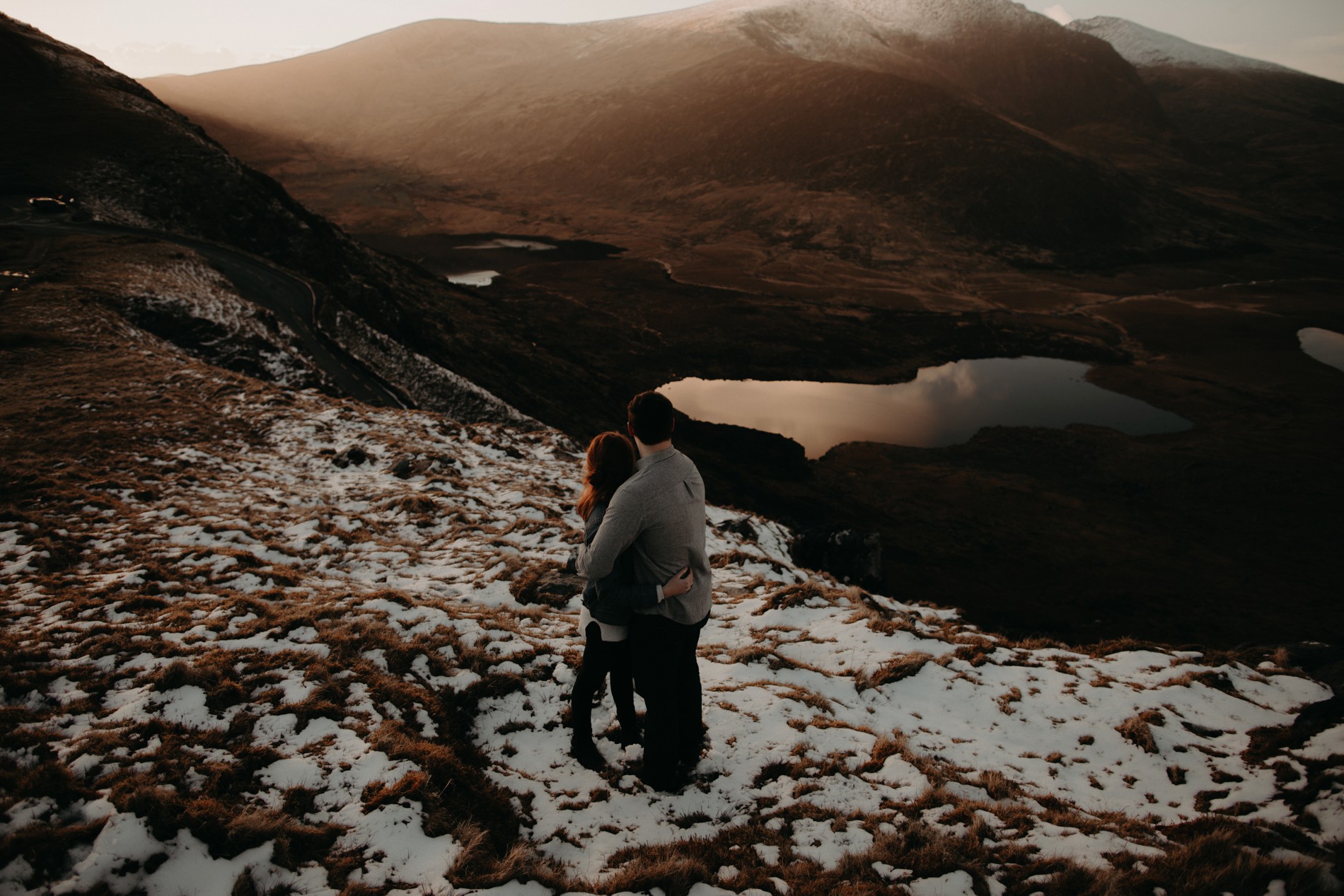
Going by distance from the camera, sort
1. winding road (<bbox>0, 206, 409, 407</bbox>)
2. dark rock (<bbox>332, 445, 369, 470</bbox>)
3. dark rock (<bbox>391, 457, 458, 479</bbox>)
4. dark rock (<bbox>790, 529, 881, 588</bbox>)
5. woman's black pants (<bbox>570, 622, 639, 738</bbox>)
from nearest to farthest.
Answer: woman's black pants (<bbox>570, 622, 639, 738</bbox>), dark rock (<bbox>391, 457, 458, 479</bbox>), dark rock (<bbox>332, 445, 369, 470</bbox>), dark rock (<bbox>790, 529, 881, 588</bbox>), winding road (<bbox>0, 206, 409, 407</bbox>)

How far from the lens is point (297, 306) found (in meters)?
33.7

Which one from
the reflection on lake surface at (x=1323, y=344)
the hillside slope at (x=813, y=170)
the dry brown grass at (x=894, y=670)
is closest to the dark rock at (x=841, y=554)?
the dry brown grass at (x=894, y=670)

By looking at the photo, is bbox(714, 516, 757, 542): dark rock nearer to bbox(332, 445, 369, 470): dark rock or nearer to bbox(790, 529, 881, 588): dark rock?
bbox(790, 529, 881, 588): dark rock

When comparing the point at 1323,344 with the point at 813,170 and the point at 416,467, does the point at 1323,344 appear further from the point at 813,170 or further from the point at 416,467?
the point at 416,467

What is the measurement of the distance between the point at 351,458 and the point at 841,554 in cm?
1428

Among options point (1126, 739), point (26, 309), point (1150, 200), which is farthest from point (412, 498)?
point (1150, 200)

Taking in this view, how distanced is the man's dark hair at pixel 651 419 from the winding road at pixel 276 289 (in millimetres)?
25419

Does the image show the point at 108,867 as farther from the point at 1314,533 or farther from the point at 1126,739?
the point at 1314,533

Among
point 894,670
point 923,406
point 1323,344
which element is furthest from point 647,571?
point 1323,344

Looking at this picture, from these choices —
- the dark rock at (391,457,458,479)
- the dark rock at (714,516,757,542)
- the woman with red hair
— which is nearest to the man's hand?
the woman with red hair

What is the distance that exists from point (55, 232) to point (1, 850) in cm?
4294

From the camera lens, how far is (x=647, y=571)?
4461 millimetres

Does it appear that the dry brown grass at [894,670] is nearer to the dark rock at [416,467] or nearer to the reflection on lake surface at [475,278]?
the dark rock at [416,467]

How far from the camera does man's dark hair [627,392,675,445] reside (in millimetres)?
4379
